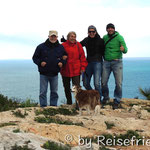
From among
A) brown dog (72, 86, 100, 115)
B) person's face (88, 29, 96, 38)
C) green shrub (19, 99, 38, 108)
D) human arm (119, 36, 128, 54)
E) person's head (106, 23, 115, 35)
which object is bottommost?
green shrub (19, 99, 38, 108)

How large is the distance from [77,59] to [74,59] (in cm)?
11

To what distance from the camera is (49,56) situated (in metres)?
8.41

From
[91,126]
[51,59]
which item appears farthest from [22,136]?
[51,59]

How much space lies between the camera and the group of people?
8422mm

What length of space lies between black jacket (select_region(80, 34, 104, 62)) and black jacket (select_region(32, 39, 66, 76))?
1.07 meters

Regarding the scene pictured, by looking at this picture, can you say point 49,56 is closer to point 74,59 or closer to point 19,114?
point 74,59

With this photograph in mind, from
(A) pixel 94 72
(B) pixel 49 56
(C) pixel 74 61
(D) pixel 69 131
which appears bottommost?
(D) pixel 69 131

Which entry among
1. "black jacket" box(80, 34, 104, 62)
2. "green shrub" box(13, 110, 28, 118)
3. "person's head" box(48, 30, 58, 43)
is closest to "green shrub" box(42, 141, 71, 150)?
"green shrub" box(13, 110, 28, 118)

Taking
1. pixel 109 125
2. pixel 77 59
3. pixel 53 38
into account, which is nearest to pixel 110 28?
pixel 77 59

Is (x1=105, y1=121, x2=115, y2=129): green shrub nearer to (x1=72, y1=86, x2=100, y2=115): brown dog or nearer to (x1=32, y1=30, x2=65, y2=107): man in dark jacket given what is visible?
(x1=72, y1=86, x2=100, y2=115): brown dog

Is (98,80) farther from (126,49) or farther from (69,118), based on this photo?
(69,118)

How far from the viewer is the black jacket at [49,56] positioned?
27.5 feet

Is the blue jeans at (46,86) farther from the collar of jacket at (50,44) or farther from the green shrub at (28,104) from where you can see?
the green shrub at (28,104)

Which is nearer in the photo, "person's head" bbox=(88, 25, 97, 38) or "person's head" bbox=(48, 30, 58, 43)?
"person's head" bbox=(48, 30, 58, 43)
